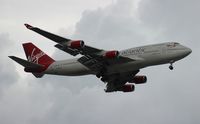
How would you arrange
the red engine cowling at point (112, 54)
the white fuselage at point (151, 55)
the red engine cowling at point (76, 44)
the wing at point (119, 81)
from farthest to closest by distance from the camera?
the wing at point (119, 81)
the white fuselage at point (151, 55)
the red engine cowling at point (112, 54)
the red engine cowling at point (76, 44)

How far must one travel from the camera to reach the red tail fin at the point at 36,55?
95812mm

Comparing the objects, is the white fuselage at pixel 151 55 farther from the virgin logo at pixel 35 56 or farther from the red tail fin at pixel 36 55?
the virgin logo at pixel 35 56

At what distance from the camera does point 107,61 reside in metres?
87.8

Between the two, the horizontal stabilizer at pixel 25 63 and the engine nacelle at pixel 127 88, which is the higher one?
the horizontal stabilizer at pixel 25 63

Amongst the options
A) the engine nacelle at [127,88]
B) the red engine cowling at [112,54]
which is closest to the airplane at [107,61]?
the red engine cowling at [112,54]

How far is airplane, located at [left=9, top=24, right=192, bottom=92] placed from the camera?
280ft

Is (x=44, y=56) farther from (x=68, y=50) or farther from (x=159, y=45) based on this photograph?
(x=159, y=45)

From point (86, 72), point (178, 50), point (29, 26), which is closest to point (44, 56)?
point (86, 72)

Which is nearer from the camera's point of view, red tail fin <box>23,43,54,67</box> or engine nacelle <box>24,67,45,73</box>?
engine nacelle <box>24,67,45,73</box>

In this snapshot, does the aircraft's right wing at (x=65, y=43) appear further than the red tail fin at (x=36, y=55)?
No

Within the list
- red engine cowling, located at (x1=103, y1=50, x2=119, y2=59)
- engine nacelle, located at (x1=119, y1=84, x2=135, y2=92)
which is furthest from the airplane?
engine nacelle, located at (x1=119, y1=84, x2=135, y2=92)

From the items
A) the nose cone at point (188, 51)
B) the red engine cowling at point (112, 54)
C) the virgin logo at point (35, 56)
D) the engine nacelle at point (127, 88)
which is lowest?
the engine nacelle at point (127, 88)

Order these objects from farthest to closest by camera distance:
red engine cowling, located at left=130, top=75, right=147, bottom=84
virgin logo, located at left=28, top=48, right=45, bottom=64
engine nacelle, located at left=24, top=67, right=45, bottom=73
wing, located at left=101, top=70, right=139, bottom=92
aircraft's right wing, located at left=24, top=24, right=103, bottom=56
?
virgin logo, located at left=28, top=48, right=45, bottom=64, red engine cowling, located at left=130, top=75, right=147, bottom=84, wing, located at left=101, top=70, right=139, bottom=92, engine nacelle, located at left=24, top=67, right=45, bottom=73, aircraft's right wing, located at left=24, top=24, right=103, bottom=56

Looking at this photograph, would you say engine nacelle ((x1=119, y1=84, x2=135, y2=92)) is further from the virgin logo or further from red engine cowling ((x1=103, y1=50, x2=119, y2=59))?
the virgin logo
